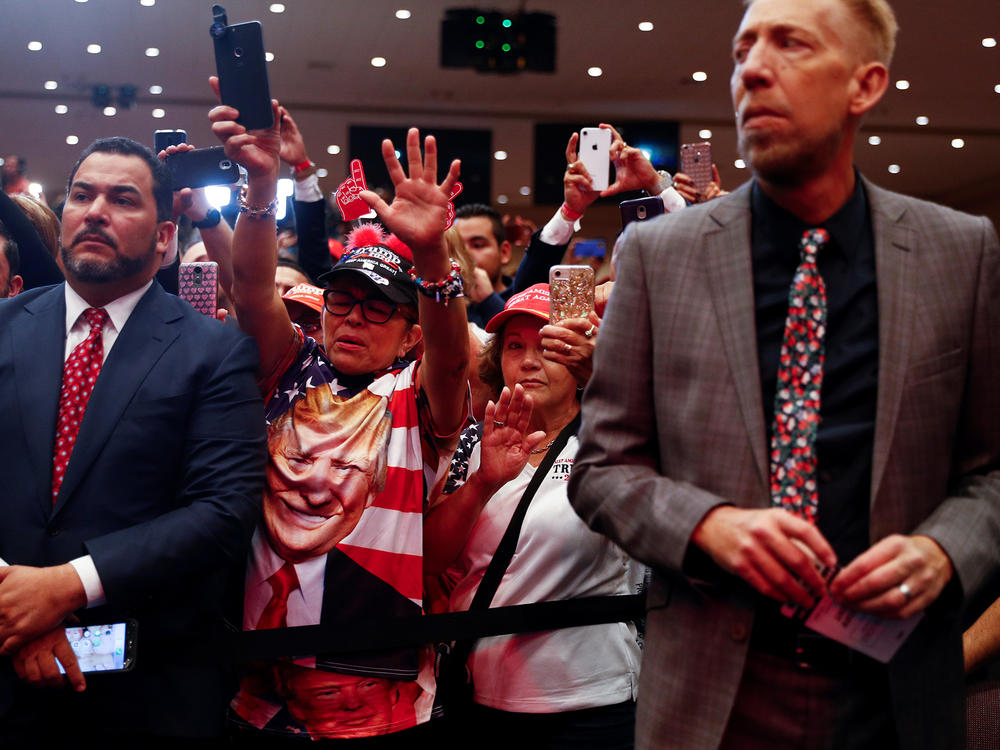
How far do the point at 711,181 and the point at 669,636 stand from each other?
6.49 ft

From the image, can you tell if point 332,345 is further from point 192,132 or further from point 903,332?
point 192,132

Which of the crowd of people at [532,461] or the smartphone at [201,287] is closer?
the crowd of people at [532,461]

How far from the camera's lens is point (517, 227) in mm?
5500

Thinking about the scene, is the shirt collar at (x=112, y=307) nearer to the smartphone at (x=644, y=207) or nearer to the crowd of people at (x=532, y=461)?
the crowd of people at (x=532, y=461)

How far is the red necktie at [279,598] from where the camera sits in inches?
80.3

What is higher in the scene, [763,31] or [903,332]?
[763,31]

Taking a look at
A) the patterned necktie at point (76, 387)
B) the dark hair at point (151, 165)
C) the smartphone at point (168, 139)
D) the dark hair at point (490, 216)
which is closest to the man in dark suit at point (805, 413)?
the patterned necktie at point (76, 387)

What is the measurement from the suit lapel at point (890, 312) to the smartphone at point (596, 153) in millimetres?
1365

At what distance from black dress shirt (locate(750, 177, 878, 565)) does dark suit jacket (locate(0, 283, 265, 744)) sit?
3.37 ft

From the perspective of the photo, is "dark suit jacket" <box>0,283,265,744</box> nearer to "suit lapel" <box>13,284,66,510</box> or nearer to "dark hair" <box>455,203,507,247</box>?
"suit lapel" <box>13,284,66,510</box>

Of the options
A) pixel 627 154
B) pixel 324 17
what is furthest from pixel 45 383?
pixel 324 17

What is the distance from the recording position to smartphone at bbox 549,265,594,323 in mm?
2092

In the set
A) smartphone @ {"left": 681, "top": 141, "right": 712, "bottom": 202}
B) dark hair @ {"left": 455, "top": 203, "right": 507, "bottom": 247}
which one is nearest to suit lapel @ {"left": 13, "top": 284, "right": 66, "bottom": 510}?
smartphone @ {"left": 681, "top": 141, "right": 712, "bottom": 202}

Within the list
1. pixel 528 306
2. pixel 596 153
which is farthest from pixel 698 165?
pixel 528 306
